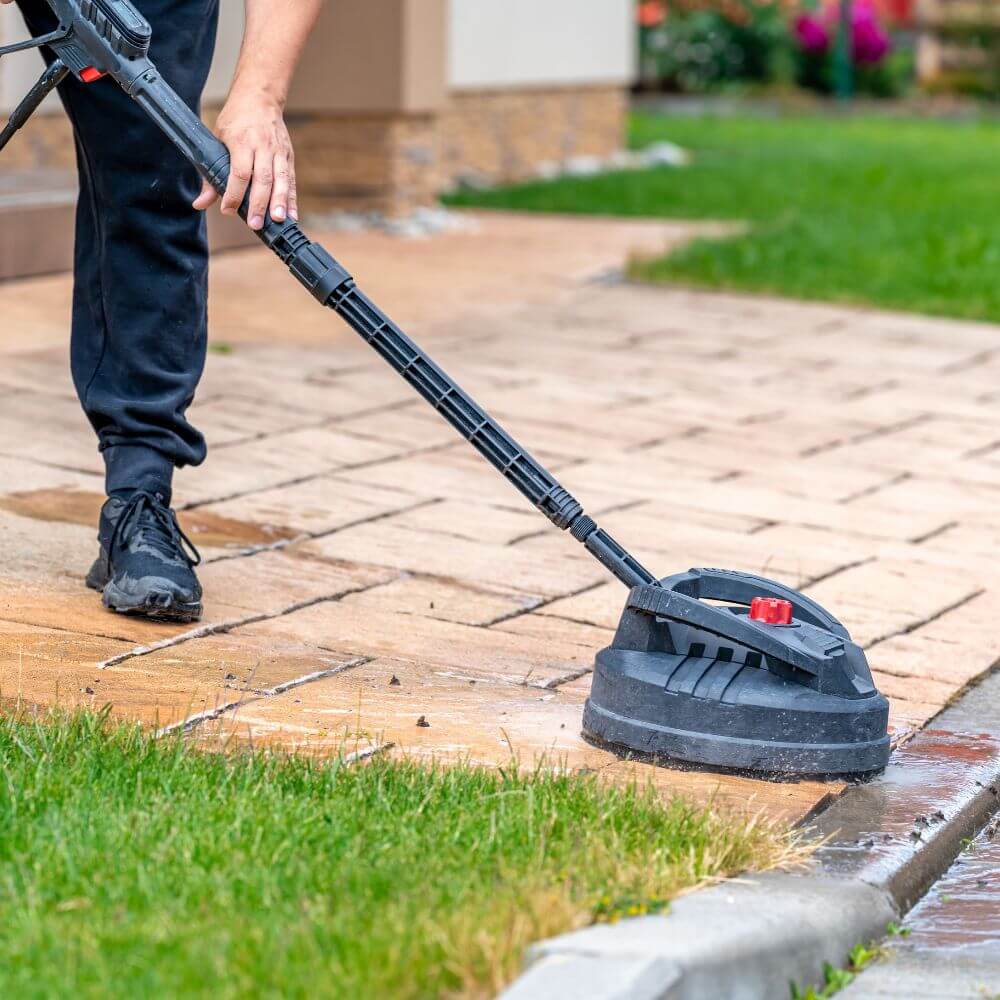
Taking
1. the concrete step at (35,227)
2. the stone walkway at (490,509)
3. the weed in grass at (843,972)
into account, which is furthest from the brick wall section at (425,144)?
the weed in grass at (843,972)

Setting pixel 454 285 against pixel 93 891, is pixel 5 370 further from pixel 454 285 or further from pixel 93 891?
pixel 93 891

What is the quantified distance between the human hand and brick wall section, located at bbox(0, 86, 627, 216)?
5062 millimetres

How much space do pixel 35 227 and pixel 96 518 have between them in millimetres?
2983

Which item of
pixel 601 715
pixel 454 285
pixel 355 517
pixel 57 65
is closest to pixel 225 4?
pixel 454 285

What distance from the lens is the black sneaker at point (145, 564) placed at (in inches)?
117

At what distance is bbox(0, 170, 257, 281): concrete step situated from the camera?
6.21 m

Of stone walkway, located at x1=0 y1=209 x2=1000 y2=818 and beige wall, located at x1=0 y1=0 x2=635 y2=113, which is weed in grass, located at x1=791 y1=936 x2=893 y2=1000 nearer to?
stone walkway, located at x1=0 y1=209 x2=1000 y2=818

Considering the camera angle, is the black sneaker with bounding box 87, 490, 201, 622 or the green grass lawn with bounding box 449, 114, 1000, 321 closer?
the black sneaker with bounding box 87, 490, 201, 622

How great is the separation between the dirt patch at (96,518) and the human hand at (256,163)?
1116 millimetres

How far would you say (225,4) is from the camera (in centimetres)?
809

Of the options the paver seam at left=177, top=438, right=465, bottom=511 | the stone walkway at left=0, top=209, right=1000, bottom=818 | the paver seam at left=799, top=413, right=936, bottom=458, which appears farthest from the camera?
the paver seam at left=799, top=413, right=936, bottom=458

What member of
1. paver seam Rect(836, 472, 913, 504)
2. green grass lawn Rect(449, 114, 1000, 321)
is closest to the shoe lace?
paver seam Rect(836, 472, 913, 504)

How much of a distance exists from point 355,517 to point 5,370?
4.82ft

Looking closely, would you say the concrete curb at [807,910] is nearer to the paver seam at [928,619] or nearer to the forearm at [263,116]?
the paver seam at [928,619]
